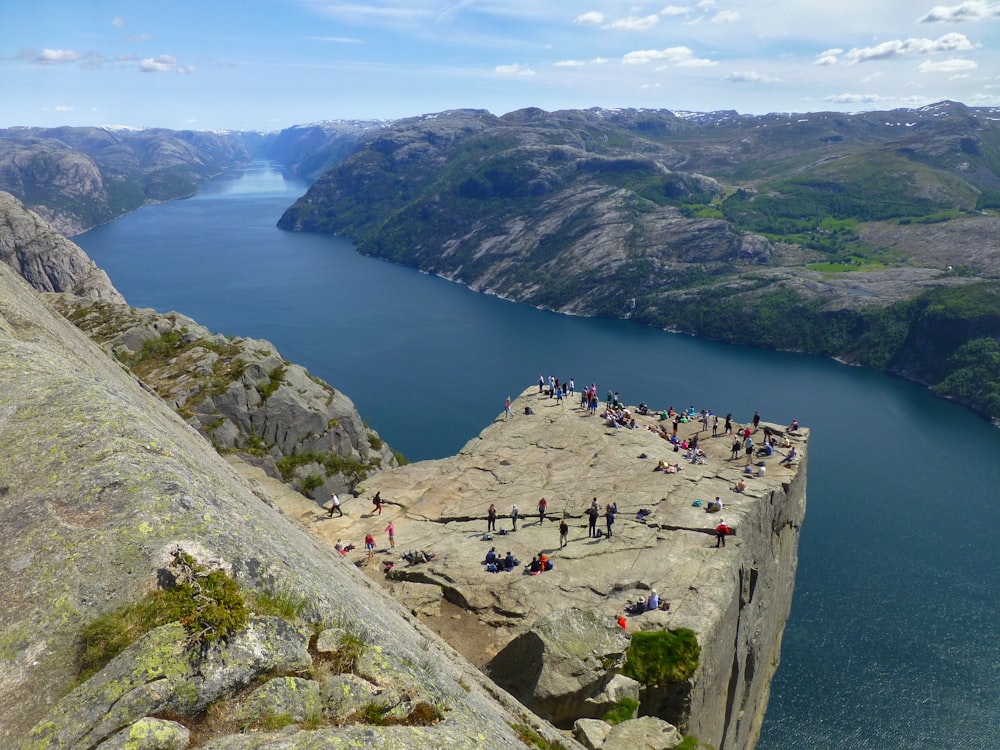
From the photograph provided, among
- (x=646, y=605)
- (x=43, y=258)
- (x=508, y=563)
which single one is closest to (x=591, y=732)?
(x=646, y=605)

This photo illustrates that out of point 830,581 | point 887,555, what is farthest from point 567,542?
point 887,555

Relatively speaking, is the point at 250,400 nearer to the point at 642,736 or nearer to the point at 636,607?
the point at 636,607

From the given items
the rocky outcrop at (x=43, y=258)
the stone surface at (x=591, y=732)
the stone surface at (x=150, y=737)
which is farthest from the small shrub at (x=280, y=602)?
the rocky outcrop at (x=43, y=258)

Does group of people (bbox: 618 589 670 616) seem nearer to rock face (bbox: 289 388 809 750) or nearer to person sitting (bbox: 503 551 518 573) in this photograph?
rock face (bbox: 289 388 809 750)

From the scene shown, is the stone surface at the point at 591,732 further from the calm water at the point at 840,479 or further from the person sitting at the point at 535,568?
the calm water at the point at 840,479

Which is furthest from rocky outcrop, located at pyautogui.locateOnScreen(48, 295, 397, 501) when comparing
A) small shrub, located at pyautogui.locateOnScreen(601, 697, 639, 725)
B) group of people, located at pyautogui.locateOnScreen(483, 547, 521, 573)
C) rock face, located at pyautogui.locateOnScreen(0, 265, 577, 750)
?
rock face, located at pyautogui.locateOnScreen(0, 265, 577, 750)

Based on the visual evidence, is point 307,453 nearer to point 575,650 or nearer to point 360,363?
point 575,650
